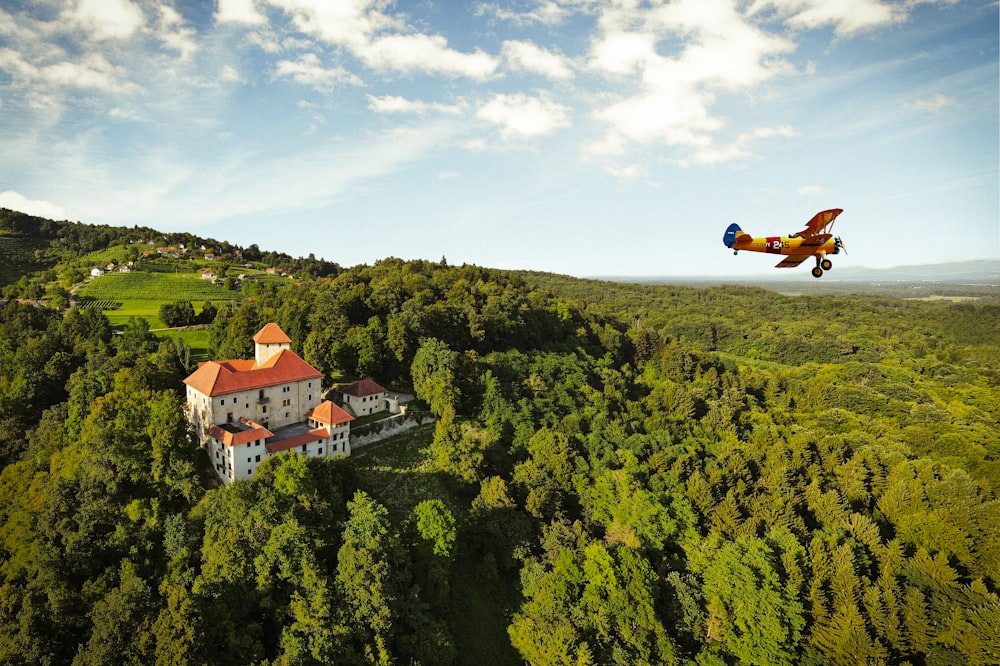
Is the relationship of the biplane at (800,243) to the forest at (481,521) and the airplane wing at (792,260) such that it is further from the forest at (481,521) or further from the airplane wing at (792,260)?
the forest at (481,521)

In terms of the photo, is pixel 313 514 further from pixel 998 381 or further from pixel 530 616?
pixel 998 381

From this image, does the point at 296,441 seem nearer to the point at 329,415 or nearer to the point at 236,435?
the point at 329,415

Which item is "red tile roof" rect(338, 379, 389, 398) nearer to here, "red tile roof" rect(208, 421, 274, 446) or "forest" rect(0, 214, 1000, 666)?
"forest" rect(0, 214, 1000, 666)

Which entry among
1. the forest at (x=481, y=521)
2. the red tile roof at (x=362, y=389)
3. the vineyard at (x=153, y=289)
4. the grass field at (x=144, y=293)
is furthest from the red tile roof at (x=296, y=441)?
the vineyard at (x=153, y=289)

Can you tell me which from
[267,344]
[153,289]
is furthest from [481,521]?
[153,289]

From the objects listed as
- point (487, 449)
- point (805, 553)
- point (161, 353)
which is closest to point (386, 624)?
point (487, 449)

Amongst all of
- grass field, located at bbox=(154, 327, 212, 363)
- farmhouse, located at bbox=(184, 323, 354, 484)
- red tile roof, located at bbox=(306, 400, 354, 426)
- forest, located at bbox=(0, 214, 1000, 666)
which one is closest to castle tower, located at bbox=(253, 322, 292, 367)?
farmhouse, located at bbox=(184, 323, 354, 484)
